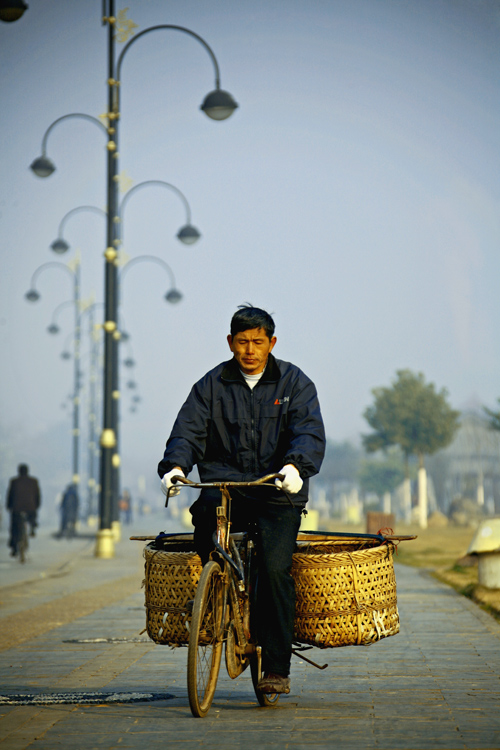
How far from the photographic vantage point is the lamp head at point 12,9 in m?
11.4

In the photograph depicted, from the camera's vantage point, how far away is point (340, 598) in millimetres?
4668

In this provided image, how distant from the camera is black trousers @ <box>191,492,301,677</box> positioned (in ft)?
15.1

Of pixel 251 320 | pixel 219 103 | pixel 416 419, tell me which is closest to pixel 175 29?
pixel 219 103

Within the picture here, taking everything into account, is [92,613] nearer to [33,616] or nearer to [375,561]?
[33,616]

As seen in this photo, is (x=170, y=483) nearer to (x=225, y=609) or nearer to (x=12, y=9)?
(x=225, y=609)

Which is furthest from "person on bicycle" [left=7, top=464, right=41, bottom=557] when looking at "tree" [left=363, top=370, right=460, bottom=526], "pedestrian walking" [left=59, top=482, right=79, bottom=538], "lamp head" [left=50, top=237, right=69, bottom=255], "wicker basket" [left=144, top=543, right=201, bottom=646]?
"tree" [left=363, top=370, right=460, bottom=526]

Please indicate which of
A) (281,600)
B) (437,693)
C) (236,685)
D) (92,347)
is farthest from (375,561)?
(92,347)

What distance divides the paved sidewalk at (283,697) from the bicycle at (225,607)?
181 millimetres

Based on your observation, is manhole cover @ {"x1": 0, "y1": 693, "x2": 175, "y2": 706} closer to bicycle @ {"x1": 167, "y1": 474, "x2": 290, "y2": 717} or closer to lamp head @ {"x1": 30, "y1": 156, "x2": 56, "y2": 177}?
bicycle @ {"x1": 167, "y1": 474, "x2": 290, "y2": 717}

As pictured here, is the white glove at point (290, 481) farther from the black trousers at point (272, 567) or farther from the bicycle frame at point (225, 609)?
the black trousers at point (272, 567)

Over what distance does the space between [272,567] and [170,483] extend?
59 cm

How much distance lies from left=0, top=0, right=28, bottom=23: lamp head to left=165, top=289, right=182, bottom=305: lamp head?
17.2 m

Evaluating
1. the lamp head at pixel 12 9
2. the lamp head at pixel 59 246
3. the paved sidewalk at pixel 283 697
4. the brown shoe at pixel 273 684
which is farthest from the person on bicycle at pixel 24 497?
the brown shoe at pixel 273 684

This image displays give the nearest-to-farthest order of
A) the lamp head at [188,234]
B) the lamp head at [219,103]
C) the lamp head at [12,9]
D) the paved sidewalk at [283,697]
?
the paved sidewalk at [283,697] < the lamp head at [12,9] < the lamp head at [219,103] < the lamp head at [188,234]
